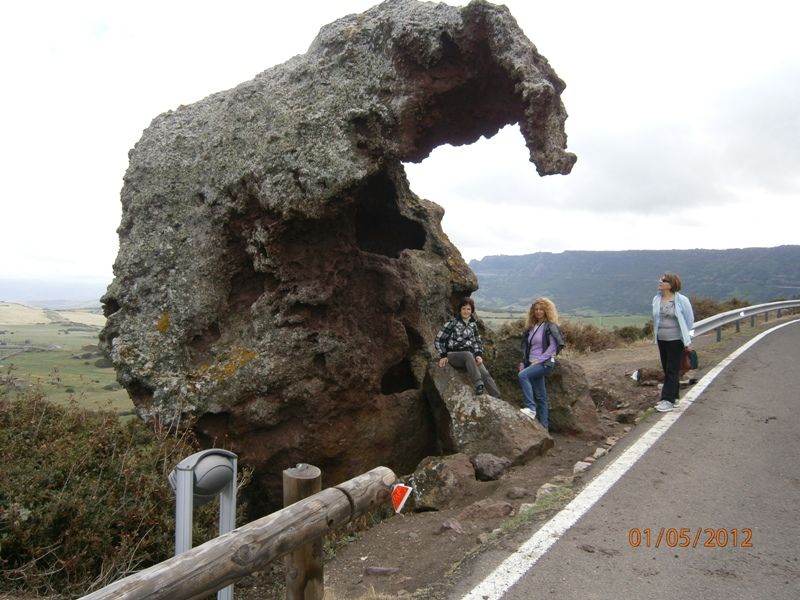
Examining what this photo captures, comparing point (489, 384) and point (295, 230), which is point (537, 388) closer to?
point (489, 384)

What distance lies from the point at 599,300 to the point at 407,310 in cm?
17564

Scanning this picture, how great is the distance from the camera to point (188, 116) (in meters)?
9.35

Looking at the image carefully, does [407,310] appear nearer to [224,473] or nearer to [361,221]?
[361,221]

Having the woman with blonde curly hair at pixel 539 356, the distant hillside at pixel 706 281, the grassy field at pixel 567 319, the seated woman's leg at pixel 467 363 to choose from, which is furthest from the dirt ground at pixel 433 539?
the distant hillside at pixel 706 281

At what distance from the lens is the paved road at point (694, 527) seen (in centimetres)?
423

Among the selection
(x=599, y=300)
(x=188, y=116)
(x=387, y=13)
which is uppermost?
(x=387, y=13)

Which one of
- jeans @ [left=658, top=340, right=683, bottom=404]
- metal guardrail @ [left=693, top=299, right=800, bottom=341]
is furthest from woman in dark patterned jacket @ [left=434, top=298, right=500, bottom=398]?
metal guardrail @ [left=693, top=299, right=800, bottom=341]

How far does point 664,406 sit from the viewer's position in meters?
9.48

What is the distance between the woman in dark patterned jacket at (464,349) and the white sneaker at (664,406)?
2.79 meters

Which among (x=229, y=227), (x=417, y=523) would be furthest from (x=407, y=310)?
(x=417, y=523)

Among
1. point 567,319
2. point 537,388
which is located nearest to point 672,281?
point 537,388

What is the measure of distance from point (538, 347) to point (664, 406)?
234 centimetres

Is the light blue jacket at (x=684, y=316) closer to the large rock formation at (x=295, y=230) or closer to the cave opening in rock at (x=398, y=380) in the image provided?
the large rock formation at (x=295, y=230)

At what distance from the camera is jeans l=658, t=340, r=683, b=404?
9.59 m
